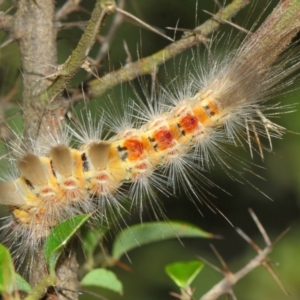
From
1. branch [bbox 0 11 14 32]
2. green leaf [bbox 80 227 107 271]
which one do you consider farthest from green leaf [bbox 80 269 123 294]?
branch [bbox 0 11 14 32]

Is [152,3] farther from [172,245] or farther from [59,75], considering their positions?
[59,75]

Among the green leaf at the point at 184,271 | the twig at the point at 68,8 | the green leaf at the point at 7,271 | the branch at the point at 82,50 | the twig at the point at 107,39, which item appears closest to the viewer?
the green leaf at the point at 7,271

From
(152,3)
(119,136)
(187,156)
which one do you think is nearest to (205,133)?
(187,156)

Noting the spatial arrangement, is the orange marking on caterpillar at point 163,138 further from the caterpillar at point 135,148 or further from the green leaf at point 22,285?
the green leaf at point 22,285

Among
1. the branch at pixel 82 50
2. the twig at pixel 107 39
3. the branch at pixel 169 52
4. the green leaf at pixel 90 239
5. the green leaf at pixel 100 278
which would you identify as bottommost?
the green leaf at pixel 100 278

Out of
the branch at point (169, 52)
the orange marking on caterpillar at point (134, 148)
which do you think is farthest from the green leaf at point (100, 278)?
the branch at point (169, 52)

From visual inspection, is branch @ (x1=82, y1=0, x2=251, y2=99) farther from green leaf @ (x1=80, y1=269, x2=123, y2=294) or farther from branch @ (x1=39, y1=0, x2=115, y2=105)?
green leaf @ (x1=80, y1=269, x2=123, y2=294)

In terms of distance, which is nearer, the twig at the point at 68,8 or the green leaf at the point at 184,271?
the green leaf at the point at 184,271
